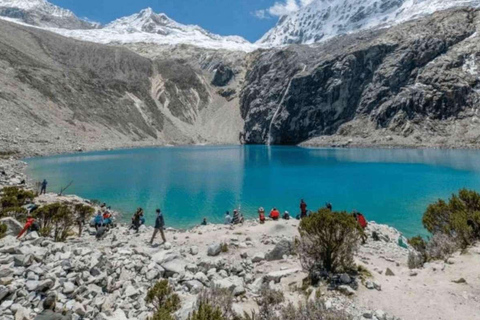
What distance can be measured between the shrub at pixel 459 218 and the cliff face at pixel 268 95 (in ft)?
282

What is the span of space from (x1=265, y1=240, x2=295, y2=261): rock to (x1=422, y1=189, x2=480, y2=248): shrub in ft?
23.9

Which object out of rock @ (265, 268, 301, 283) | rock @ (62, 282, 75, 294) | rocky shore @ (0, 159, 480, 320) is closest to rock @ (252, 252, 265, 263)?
rocky shore @ (0, 159, 480, 320)

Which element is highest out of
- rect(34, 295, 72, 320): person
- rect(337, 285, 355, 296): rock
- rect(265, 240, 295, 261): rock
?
rect(34, 295, 72, 320): person

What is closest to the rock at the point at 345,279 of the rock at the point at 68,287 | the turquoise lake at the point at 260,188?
the rock at the point at 68,287

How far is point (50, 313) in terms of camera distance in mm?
7984

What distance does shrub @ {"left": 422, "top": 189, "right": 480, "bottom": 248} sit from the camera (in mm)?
14141

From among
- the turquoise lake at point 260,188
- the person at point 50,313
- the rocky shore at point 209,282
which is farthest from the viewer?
the turquoise lake at point 260,188

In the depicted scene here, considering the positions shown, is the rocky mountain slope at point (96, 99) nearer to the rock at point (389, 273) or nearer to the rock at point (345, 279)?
the rock at point (345, 279)

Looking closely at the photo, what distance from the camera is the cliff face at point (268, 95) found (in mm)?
108438

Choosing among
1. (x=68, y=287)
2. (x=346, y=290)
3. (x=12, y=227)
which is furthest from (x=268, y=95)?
(x=68, y=287)

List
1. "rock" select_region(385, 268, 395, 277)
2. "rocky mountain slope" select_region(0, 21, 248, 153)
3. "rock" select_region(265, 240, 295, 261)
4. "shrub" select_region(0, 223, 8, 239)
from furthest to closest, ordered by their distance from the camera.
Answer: "rocky mountain slope" select_region(0, 21, 248, 153), "shrub" select_region(0, 223, 8, 239), "rock" select_region(265, 240, 295, 261), "rock" select_region(385, 268, 395, 277)

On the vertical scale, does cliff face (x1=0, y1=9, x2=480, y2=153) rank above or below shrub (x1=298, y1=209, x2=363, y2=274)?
above

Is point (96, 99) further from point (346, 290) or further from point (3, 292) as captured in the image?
point (346, 290)

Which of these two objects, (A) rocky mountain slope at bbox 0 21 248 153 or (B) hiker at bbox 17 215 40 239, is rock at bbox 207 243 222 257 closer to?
(B) hiker at bbox 17 215 40 239
